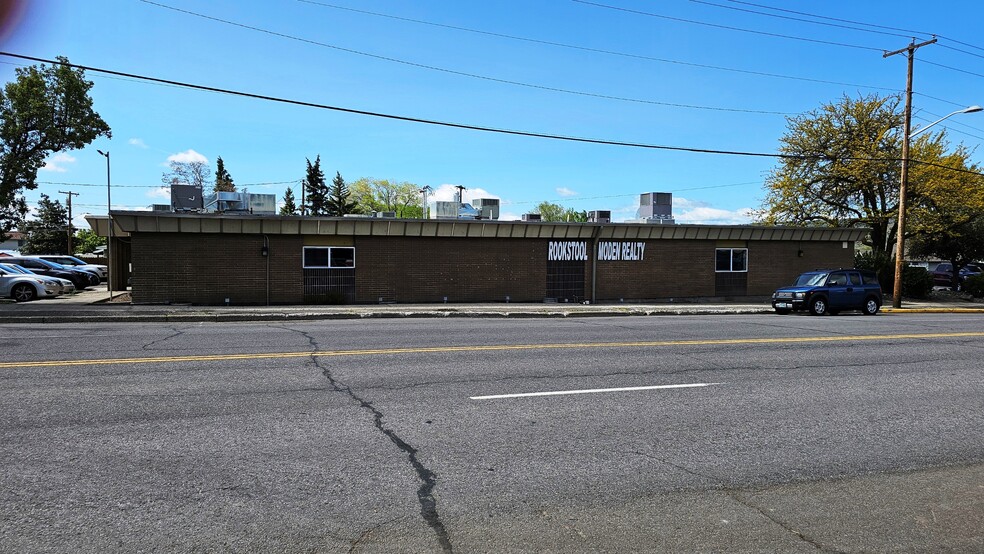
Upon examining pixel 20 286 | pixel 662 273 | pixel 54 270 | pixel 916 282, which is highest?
pixel 662 273

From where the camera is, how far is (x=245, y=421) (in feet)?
19.2

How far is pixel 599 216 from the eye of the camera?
26.3 m

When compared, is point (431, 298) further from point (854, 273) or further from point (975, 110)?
point (975, 110)

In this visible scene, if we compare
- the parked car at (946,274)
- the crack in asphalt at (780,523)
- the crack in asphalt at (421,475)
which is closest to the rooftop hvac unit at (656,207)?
the crack in asphalt at (421,475)

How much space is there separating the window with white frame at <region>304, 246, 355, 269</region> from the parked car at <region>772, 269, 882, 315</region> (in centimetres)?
1560

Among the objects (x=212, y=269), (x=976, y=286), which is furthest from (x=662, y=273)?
(x=976, y=286)

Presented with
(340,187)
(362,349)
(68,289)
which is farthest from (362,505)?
(340,187)

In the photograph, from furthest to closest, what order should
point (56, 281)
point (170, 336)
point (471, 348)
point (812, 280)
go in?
point (56, 281) < point (812, 280) < point (170, 336) < point (471, 348)

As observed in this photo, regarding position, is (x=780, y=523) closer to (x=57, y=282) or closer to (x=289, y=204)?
(x=57, y=282)

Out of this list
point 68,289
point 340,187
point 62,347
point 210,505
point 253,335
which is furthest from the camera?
point 340,187

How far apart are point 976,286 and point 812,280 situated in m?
18.6

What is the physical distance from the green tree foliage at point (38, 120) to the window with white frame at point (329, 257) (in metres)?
18.7

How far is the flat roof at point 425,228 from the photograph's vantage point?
66.6 feet

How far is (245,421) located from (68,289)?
25.3 m
